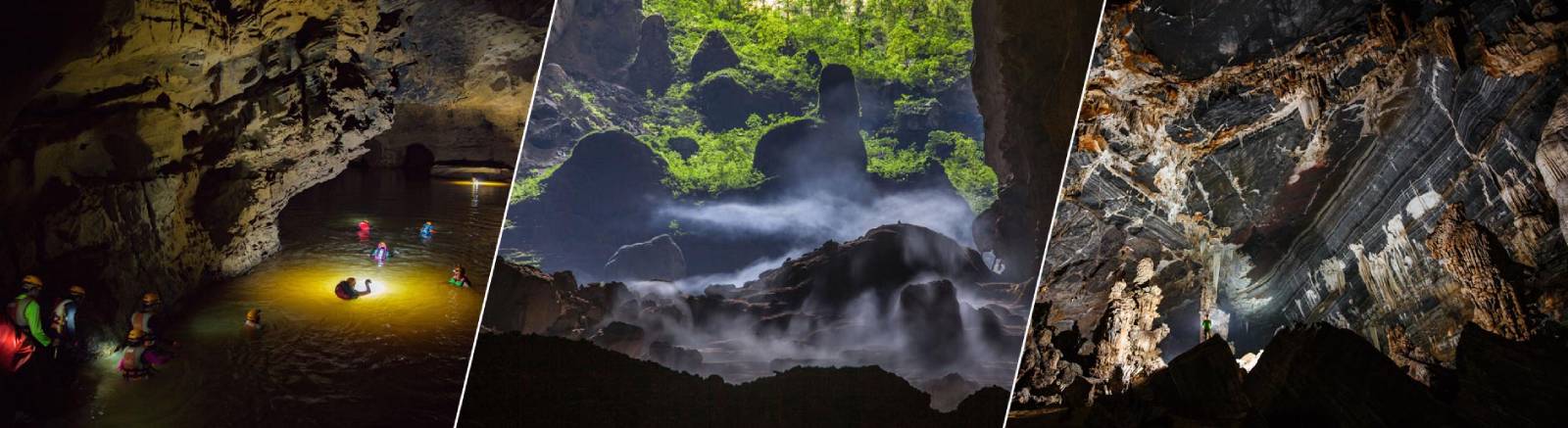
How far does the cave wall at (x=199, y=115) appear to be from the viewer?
9.35ft

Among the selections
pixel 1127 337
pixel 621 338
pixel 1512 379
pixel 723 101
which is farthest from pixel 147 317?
pixel 1127 337

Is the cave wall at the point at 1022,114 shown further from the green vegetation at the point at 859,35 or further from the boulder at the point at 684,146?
the boulder at the point at 684,146

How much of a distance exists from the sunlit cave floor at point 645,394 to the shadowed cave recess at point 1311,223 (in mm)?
2150

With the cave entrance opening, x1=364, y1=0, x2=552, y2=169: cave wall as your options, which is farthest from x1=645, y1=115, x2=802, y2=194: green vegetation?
the cave entrance opening

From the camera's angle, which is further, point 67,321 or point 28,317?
point 67,321

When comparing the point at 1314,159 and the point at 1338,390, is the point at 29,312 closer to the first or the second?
the point at 1338,390

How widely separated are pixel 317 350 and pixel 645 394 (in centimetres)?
201

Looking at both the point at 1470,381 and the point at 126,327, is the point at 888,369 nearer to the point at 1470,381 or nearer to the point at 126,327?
the point at 1470,381

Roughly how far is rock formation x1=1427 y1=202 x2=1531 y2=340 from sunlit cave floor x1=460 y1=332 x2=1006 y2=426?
9.41 feet

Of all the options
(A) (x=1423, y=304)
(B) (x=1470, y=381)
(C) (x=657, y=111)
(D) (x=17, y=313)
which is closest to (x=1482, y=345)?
(B) (x=1470, y=381)

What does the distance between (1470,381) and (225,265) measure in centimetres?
742

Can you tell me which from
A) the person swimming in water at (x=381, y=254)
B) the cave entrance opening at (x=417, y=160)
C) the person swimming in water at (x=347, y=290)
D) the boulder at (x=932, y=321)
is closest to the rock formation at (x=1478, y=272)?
the boulder at (x=932, y=321)

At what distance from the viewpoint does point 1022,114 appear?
4199mm

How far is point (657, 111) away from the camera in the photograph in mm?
3641
